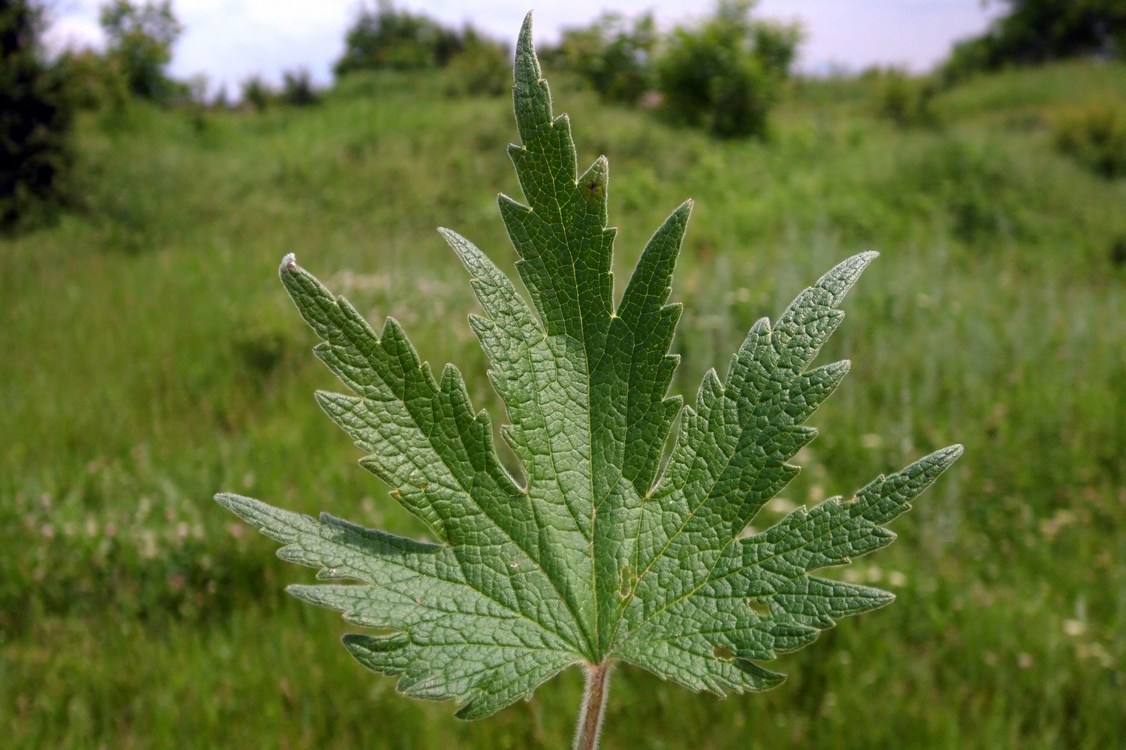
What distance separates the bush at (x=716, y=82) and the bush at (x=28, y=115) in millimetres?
9326

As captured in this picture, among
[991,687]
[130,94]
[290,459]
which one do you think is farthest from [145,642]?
[130,94]

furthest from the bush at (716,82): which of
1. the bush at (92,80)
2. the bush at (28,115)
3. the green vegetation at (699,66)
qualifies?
the bush at (28,115)

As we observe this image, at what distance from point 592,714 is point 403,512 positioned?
2.51 metres

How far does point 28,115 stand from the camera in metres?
9.75

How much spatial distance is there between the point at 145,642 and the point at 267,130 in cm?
1491

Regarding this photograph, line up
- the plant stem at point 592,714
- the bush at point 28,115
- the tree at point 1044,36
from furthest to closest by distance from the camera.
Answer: the tree at point 1044,36 < the bush at point 28,115 < the plant stem at point 592,714

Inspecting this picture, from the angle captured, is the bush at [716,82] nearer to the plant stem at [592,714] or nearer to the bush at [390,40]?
the bush at [390,40]

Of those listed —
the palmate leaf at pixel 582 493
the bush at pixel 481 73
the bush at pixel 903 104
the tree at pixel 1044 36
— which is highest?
the tree at pixel 1044 36

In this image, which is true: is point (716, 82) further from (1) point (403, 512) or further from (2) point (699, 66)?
(1) point (403, 512)

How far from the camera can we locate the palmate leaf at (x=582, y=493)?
473mm

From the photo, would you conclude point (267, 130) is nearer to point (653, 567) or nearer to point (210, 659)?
point (210, 659)

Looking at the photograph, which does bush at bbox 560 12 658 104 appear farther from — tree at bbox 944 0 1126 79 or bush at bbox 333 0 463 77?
tree at bbox 944 0 1126 79

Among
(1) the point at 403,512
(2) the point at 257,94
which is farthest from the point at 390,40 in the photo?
(1) the point at 403,512

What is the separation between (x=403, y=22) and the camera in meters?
22.0
